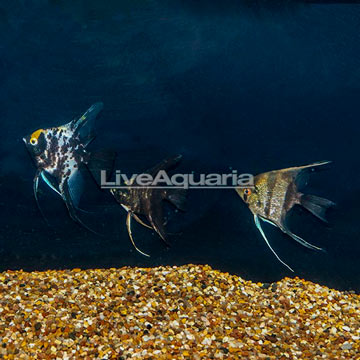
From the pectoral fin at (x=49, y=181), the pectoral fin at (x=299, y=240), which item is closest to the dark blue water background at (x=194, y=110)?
the pectoral fin at (x=299, y=240)

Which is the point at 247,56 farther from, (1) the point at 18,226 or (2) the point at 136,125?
(1) the point at 18,226

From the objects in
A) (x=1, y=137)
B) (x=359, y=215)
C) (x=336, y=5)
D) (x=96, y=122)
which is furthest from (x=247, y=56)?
(x=1, y=137)

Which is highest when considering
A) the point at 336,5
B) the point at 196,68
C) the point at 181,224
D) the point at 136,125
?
the point at 336,5

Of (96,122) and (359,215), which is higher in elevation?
(96,122)

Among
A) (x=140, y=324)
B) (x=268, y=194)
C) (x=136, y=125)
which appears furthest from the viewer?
(x=136, y=125)

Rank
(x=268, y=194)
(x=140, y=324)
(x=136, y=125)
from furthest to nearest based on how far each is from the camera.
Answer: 1. (x=136, y=125)
2. (x=268, y=194)
3. (x=140, y=324)

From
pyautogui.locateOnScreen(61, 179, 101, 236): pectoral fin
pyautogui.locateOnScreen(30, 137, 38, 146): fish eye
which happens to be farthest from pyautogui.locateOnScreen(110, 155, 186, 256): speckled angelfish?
pyautogui.locateOnScreen(30, 137, 38, 146): fish eye
